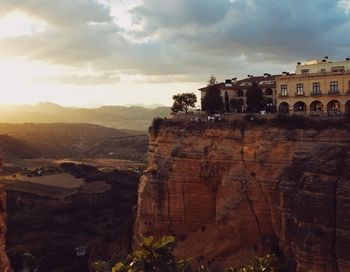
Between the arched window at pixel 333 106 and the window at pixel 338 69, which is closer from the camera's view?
the arched window at pixel 333 106

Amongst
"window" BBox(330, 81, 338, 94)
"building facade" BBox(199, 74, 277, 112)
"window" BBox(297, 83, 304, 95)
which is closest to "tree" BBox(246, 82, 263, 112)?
"building facade" BBox(199, 74, 277, 112)

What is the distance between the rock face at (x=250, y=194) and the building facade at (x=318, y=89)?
6091mm

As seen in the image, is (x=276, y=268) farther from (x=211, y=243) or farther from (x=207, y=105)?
(x=207, y=105)

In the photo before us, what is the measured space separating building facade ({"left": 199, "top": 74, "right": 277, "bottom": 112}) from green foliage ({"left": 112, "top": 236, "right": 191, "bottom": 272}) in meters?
19.3

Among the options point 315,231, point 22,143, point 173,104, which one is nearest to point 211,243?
point 315,231

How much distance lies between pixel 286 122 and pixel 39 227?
48467 millimetres

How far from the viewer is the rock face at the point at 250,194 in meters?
31.3

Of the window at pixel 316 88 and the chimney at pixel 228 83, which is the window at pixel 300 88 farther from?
the chimney at pixel 228 83

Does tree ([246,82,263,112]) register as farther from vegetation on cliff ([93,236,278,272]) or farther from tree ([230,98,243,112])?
vegetation on cliff ([93,236,278,272])

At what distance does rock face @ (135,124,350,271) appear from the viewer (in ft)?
103

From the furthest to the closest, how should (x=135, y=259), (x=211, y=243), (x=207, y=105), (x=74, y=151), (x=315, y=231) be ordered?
(x=74, y=151)
(x=207, y=105)
(x=211, y=243)
(x=315, y=231)
(x=135, y=259)

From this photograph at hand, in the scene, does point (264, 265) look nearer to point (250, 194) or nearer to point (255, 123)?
point (250, 194)

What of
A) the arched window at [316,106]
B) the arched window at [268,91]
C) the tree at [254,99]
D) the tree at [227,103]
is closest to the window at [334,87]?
the arched window at [316,106]

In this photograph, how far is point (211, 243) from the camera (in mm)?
39062
